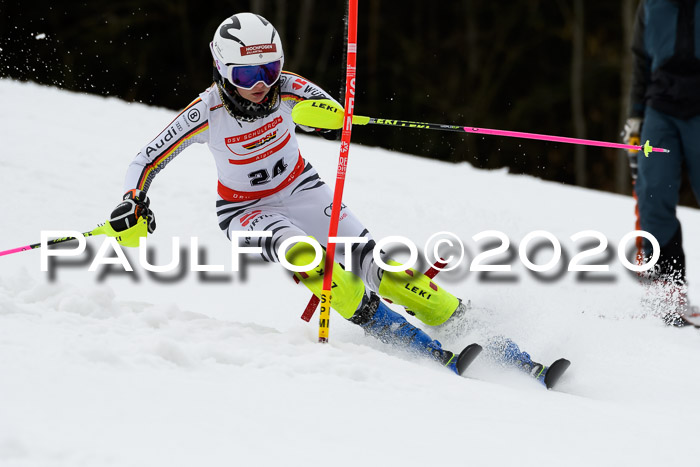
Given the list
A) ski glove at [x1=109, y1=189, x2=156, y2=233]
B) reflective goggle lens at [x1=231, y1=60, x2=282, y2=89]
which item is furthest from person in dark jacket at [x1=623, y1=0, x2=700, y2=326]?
ski glove at [x1=109, y1=189, x2=156, y2=233]

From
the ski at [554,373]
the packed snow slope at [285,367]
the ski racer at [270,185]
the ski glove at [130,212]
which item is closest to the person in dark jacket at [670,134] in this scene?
the packed snow slope at [285,367]

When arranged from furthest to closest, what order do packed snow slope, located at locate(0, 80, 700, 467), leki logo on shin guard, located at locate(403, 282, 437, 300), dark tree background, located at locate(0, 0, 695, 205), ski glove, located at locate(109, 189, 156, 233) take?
dark tree background, located at locate(0, 0, 695, 205) → leki logo on shin guard, located at locate(403, 282, 437, 300) → ski glove, located at locate(109, 189, 156, 233) → packed snow slope, located at locate(0, 80, 700, 467)

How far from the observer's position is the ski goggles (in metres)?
3.58

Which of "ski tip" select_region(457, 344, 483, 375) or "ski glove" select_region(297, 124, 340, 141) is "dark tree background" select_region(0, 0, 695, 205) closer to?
"ski glove" select_region(297, 124, 340, 141)

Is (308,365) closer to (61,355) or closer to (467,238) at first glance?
(61,355)

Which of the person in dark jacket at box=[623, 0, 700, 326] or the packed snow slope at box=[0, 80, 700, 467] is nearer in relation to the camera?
the packed snow slope at box=[0, 80, 700, 467]

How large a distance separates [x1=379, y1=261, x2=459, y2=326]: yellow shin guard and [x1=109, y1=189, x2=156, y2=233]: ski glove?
114 cm

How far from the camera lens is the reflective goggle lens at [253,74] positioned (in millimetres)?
3580

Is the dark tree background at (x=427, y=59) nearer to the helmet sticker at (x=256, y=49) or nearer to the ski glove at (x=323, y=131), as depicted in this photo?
the ski glove at (x=323, y=131)

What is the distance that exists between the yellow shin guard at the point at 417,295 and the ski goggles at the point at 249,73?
1055mm

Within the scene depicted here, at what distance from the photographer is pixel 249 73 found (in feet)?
11.8

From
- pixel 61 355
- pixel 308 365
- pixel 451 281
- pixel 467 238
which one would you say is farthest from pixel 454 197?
pixel 61 355

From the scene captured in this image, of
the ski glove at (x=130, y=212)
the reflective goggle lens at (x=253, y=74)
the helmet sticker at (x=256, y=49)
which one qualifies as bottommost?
the ski glove at (x=130, y=212)

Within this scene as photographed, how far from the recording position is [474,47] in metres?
19.5
